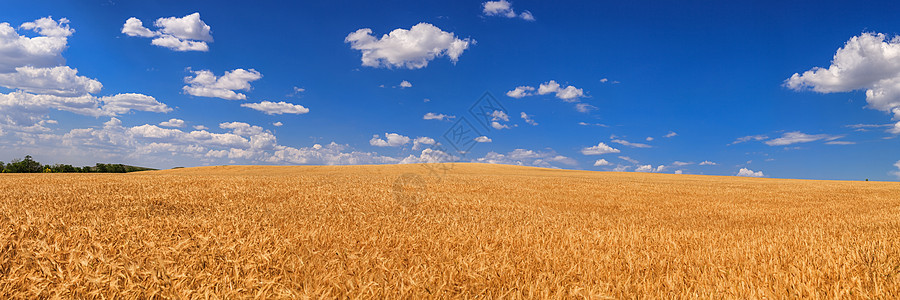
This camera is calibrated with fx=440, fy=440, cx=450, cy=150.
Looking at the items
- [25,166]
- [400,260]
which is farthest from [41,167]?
[400,260]

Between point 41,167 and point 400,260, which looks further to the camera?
point 41,167

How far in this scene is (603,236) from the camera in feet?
17.0

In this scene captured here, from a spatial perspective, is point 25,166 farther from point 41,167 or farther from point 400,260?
point 400,260

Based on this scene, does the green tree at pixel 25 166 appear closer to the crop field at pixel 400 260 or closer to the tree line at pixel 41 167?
the tree line at pixel 41 167

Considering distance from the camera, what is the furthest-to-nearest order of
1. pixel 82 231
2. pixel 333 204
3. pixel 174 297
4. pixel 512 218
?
pixel 333 204, pixel 512 218, pixel 82 231, pixel 174 297

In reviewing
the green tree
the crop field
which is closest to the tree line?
the green tree

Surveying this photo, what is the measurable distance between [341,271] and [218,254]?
1.16 meters

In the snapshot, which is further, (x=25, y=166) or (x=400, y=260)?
(x=25, y=166)

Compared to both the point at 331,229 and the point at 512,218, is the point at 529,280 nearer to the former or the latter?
the point at 331,229

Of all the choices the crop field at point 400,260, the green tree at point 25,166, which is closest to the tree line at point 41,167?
the green tree at point 25,166

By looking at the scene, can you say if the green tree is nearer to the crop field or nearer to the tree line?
the tree line

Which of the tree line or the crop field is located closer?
the crop field

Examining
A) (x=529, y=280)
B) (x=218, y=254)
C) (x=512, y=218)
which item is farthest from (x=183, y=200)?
(x=529, y=280)

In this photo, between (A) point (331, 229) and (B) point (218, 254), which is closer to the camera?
(B) point (218, 254)
